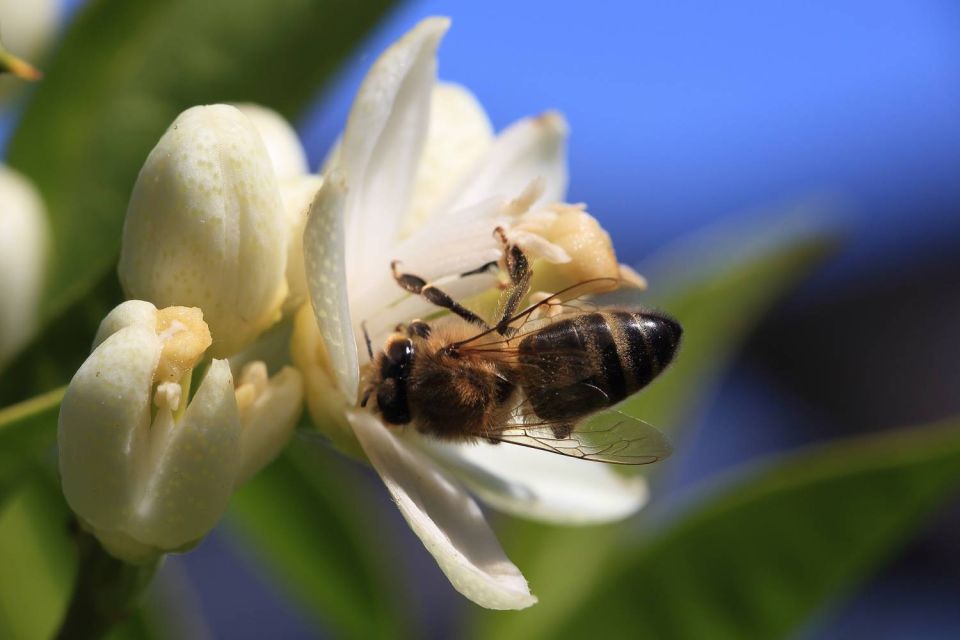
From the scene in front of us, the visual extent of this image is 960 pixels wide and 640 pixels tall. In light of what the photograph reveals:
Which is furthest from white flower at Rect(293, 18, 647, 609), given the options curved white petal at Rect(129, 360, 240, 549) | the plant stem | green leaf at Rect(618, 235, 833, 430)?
green leaf at Rect(618, 235, 833, 430)

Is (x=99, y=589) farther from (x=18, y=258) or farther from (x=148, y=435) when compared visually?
(x=18, y=258)

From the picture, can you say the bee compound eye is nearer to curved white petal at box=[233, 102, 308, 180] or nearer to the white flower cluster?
the white flower cluster

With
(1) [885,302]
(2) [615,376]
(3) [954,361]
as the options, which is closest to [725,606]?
(2) [615,376]

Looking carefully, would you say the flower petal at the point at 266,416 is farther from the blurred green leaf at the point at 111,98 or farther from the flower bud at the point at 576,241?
the blurred green leaf at the point at 111,98

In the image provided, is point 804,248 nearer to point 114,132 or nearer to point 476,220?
point 476,220

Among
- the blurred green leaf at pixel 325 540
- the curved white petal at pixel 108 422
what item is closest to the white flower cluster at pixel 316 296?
the curved white petal at pixel 108 422
